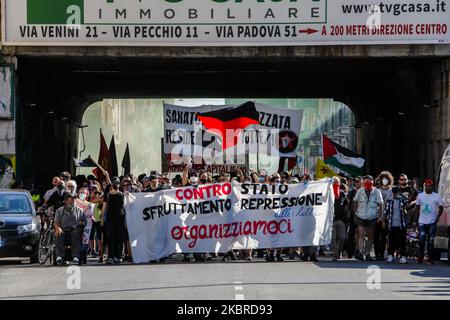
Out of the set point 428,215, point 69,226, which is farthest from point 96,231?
point 428,215

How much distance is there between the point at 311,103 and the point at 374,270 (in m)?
93.0

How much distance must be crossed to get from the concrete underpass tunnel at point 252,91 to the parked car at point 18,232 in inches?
398

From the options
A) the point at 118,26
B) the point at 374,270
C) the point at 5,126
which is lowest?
the point at 374,270

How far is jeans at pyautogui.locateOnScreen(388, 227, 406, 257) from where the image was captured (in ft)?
84.8

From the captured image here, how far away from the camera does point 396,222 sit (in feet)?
85.8

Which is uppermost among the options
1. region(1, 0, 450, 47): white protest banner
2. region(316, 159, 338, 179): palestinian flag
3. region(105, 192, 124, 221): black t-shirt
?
region(1, 0, 450, 47): white protest banner

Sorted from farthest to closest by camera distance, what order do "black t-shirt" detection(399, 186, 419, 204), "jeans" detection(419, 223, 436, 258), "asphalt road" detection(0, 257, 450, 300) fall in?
"black t-shirt" detection(399, 186, 419, 204)
"jeans" detection(419, 223, 436, 258)
"asphalt road" detection(0, 257, 450, 300)

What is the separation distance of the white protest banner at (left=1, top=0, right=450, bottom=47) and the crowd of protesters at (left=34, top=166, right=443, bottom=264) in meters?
7.96

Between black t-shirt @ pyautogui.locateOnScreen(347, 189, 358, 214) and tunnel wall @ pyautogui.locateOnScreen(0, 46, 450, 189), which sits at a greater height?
tunnel wall @ pyautogui.locateOnScreen(0, 46, 450, 189)

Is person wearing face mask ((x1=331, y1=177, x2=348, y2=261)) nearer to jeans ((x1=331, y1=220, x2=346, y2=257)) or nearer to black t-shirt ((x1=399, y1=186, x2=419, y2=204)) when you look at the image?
jeans ((x1=331, y1=220, x2=346, y2=257))

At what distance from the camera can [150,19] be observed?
114ft

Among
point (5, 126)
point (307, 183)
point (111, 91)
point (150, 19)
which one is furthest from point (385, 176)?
point (111, 91)

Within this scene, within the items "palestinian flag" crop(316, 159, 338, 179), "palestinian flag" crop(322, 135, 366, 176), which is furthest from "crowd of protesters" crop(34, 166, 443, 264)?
"palestinian flag" crop(322, 135, 366, 176)
